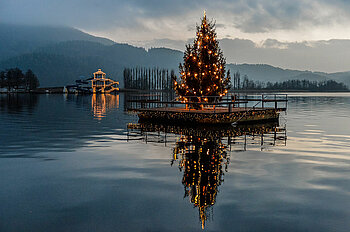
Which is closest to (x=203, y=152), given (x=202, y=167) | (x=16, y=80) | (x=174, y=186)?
(x=202, y=167)

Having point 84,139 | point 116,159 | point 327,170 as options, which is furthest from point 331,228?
point 84,139

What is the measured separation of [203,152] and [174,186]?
483 cm

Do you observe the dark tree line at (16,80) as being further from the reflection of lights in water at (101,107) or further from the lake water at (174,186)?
the lake water at (174,186)

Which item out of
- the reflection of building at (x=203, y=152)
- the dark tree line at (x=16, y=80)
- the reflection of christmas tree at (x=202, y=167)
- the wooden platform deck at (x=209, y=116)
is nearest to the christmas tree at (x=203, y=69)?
the wooden platform deck at (x=209, y=116)

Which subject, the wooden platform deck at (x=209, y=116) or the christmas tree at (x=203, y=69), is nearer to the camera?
the wooden platform deck at (x=209, y=116)

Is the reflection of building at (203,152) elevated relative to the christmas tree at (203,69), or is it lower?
lower

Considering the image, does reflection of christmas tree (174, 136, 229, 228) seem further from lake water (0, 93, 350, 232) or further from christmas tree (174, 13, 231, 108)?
christmas tree (174, 13, 231, 108)

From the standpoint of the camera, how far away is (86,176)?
383 inches

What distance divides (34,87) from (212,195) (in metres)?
159

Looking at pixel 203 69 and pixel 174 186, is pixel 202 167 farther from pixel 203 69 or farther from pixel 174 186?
pixel 203 69

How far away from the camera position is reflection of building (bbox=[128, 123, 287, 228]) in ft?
25.9

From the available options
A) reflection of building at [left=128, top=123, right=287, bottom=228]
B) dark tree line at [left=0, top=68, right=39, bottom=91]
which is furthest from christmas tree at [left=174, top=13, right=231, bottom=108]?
dark tree line at [left=0, top=68, right=39, bottom=91]

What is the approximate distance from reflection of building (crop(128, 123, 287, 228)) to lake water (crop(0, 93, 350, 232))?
3cm

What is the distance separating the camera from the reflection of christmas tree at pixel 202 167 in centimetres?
755
